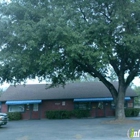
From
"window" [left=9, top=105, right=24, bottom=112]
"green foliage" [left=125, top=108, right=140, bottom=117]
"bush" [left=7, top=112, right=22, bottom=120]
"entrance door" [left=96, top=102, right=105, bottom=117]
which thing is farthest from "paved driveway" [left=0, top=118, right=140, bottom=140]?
"window" [left=9, top=105, right=24, bottom=112]

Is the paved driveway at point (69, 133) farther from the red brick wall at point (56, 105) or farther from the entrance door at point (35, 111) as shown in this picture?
the red brick wall at point (56, 105)

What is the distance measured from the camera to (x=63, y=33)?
58.6 feet

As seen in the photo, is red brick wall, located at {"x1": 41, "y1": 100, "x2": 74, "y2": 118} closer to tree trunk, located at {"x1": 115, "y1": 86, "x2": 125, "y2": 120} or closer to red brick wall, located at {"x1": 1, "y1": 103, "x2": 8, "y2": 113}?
red brick wall, located at {"x1": 1, "y1": 103, "x2": 8, "y2": 113}

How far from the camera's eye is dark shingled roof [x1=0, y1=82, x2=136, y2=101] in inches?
1347

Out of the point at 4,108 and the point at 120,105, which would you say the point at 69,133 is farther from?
the point at 4,108

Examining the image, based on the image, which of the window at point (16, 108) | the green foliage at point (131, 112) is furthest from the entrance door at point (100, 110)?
the window at point (16, 108)

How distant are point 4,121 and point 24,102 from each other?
11743mm

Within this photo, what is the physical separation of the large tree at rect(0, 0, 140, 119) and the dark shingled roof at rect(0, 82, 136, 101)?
1264 cm

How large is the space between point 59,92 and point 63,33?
62.8 ft

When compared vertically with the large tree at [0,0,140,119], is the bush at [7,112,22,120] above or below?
below

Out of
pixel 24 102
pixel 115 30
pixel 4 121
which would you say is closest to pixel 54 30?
pixel 115 30

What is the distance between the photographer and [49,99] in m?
33.9

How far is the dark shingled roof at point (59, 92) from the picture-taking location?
112ft

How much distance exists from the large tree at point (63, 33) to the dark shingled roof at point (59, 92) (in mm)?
12636
